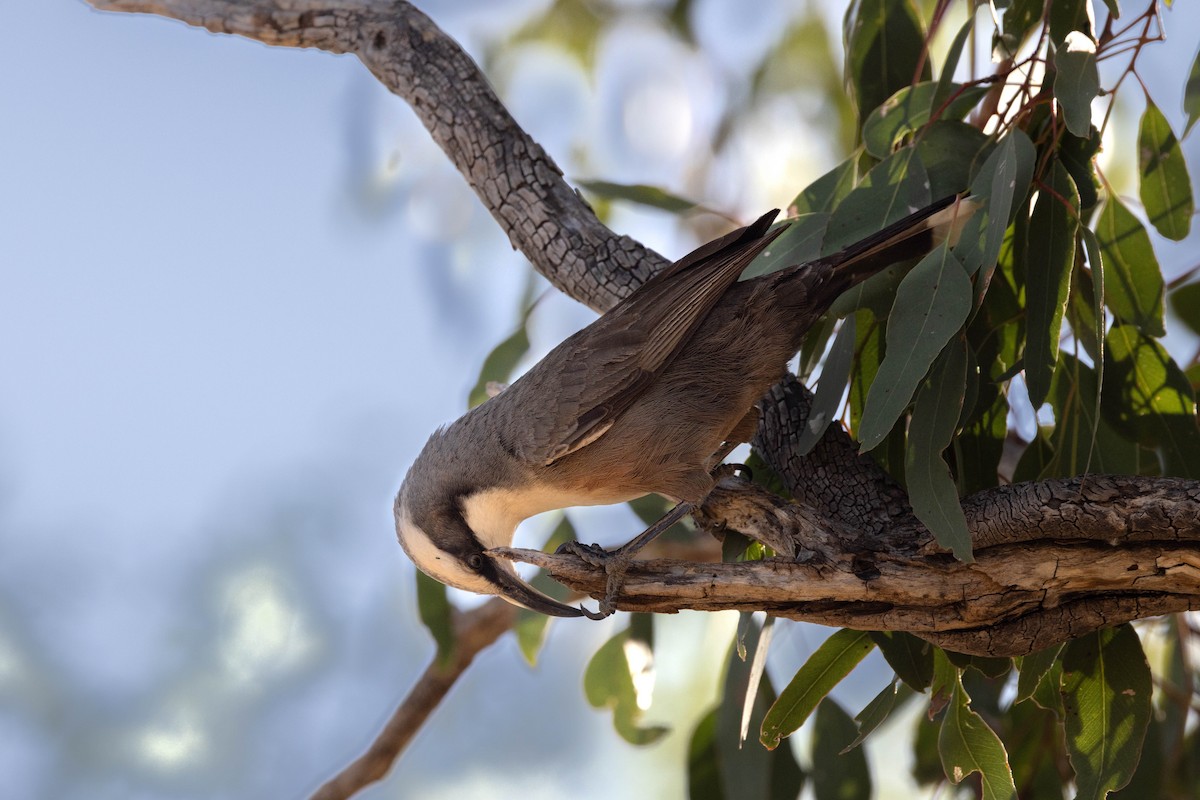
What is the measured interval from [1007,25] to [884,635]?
1.29m

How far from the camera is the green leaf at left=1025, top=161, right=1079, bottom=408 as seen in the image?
6.14 feet

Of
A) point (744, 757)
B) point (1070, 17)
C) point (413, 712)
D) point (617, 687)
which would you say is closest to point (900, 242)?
point (1070, 17)

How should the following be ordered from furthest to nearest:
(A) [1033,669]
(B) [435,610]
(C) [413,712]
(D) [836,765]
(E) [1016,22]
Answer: (C) [413,712] → (B) [435,610] → (D) [836,765] → (E) [1016,22] → (A) [1033,669]

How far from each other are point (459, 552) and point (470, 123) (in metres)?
1.01

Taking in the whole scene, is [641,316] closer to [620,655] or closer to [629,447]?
[629,447]

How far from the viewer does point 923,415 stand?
1.89 metres

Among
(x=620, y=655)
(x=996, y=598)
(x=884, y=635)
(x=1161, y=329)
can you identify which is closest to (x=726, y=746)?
(x=620, y=655)

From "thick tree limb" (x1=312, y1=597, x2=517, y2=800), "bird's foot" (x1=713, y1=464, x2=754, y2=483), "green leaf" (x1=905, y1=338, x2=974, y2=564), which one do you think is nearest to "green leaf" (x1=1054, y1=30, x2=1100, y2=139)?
"green leaf" (x1=905, y1=338, x2=974, y2=564)

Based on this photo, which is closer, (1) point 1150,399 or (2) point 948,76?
(1) point 1150,399

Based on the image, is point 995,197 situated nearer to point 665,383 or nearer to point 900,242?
point 900,242

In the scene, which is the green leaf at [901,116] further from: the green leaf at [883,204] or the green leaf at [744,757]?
the green leaf at [744,757]

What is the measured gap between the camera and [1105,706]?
6.94 ft

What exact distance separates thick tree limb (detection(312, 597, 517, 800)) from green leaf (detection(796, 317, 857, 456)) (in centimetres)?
157

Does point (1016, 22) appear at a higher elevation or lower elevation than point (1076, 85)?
higher
